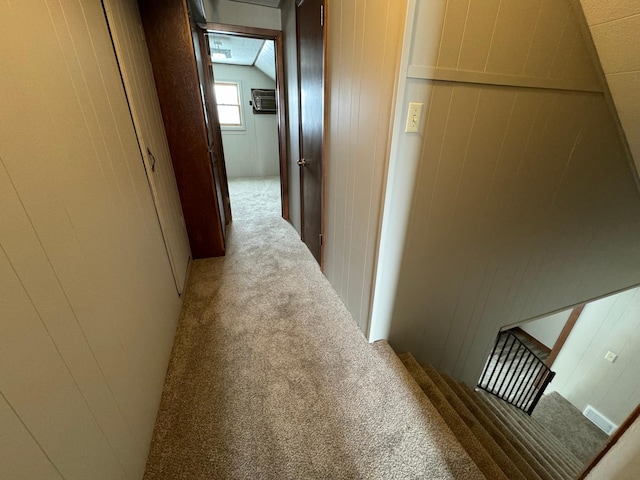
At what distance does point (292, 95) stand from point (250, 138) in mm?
3665

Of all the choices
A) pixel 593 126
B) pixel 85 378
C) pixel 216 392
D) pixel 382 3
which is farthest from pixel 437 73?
pixel 216 392

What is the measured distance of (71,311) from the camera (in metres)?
0.71

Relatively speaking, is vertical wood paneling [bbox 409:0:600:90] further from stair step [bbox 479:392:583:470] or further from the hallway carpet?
stair step [bbox 479:392:583:470]

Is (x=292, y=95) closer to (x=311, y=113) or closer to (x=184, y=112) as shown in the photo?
(x=311, y=113)

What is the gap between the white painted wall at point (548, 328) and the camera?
13.4 ft

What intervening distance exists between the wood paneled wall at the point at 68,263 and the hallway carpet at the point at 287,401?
0.19 m

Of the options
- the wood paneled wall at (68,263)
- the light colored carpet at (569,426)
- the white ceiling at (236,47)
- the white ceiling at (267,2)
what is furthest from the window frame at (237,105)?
the light colored carpet at (569,426)

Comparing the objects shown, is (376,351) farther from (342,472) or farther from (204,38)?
(204,38)

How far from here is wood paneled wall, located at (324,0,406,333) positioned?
1105mm

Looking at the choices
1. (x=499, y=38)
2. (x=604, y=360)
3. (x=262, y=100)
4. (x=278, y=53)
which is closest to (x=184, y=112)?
(x=278, y=53)

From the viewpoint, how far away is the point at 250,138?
230 inches

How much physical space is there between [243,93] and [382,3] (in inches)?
206

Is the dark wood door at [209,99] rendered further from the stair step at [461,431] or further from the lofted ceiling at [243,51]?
the stair step at [461,431]

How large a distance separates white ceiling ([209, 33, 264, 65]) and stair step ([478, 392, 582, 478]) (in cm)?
546
